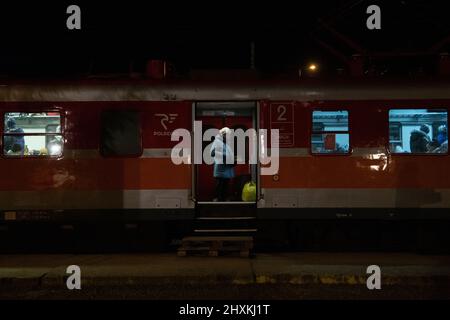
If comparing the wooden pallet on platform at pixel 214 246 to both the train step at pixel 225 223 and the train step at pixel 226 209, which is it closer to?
the train step at pixel 225 223

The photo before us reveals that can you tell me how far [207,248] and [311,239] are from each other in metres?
2.16

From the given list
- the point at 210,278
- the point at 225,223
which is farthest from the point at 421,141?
the point at 210,278

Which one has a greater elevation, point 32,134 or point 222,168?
point 32,134

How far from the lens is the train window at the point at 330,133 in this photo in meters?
10.3

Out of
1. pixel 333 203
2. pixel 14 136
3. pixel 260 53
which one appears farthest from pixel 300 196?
pixel 260 53

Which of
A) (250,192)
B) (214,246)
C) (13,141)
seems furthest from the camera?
(250,192)

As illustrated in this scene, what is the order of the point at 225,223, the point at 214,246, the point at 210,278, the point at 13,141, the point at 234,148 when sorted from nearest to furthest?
1. the point at 210,278
2. the point at 214,246
3. the point at 13,141
4. the point at 225,223
5. the point at 234,148

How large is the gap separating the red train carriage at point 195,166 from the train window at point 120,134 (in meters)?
0.02

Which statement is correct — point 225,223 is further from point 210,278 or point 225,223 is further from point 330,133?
point 330,133

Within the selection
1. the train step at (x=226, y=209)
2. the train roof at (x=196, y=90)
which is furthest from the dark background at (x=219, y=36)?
the train step at (x=226, y=209)

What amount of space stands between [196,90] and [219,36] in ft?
31.6

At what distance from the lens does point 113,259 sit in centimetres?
987

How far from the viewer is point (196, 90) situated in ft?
34.3
